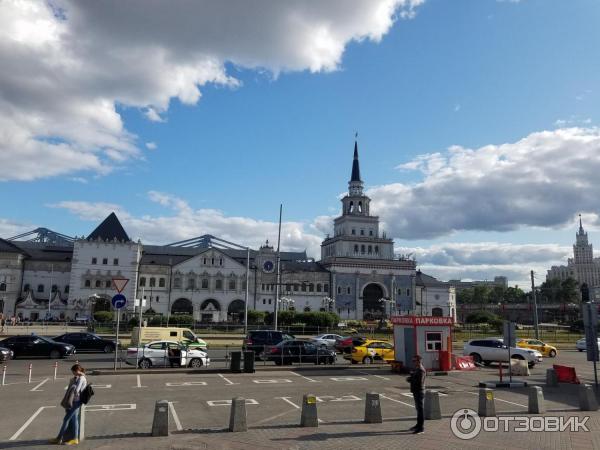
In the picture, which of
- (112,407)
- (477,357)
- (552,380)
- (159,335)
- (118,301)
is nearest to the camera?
(112,407)

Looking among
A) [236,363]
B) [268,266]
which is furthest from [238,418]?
[268,266]

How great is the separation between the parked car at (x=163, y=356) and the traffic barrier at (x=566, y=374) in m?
18.0

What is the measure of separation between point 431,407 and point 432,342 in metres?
13.5

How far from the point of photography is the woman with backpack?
1098 centimetres

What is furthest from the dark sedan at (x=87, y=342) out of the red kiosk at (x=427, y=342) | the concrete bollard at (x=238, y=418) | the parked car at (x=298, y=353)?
the concrete bollard at (x=238, y=418)

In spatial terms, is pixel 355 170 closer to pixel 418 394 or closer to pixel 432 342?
pixel 432 342

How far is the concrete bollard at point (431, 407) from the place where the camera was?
46.4 ft

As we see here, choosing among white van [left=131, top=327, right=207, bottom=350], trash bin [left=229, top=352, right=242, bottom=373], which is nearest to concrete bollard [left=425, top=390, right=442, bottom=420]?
trash bin [left=229, top=352, right=242, bottom=373]

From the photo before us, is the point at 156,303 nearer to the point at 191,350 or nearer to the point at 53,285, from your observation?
the point at 53,285

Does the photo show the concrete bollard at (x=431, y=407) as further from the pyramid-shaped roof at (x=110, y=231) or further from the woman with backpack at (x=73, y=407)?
the pyramid-shaped roof at (x=110, y=231)

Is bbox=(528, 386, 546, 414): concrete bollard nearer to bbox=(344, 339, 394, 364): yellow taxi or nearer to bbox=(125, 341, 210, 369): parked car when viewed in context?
Answer: bbox=(344, 339, 394, 364): yellow taxi

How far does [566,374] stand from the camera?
75.9 feet

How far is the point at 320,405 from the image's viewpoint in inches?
652

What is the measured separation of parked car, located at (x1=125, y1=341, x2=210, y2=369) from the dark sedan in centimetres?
1182
